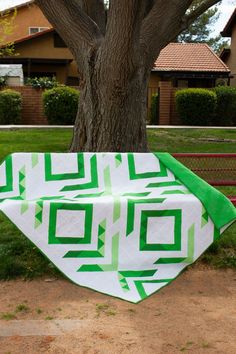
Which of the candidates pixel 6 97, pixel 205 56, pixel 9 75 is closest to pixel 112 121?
pixel 6 97

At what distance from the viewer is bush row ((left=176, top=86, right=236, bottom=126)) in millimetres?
17109

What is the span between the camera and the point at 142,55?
680cm

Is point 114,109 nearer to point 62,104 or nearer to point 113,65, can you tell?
point 113,65

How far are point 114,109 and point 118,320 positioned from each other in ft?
11.7

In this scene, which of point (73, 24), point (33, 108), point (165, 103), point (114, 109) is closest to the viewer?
point (114, 109)

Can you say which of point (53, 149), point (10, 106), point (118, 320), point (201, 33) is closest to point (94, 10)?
point (53, 149)

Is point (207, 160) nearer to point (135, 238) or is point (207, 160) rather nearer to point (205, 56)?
point (135, 238)

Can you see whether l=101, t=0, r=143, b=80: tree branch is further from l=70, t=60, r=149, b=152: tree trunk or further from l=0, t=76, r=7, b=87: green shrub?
l=0, t=76, r=7, b=87: green shrub

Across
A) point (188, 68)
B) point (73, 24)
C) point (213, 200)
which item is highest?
point (73, 24)

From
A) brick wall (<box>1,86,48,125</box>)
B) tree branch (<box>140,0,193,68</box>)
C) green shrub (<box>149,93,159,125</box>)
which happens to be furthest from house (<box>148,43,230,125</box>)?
tree branch (<box>140,0,193,68</box>)

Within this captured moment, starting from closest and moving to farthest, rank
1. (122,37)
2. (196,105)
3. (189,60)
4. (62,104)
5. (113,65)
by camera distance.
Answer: (122,37)
(113,65)
(62,104)
(196,105)
(189,60)

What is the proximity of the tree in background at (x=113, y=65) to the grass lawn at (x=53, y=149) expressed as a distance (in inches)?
68.7

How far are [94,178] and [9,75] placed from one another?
57.1 ft

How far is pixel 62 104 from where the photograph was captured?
15852mm
